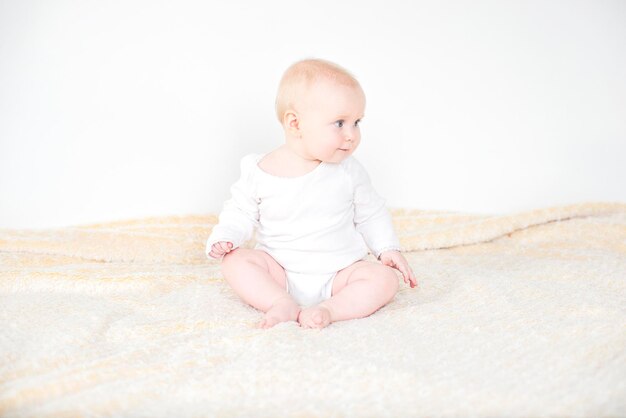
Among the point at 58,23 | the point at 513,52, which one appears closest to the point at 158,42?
the point at 58,23

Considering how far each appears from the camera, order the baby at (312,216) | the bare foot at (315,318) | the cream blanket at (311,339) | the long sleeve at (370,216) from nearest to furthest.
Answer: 1. the cream blanket at (311,339)
2. the bare foot at (315,318)
3. the baby at (312,216)
4. the long sleeve at (370,216)

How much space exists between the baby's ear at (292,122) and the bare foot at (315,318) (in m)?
0.37

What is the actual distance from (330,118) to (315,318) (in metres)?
0.38

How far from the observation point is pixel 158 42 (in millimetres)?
2039

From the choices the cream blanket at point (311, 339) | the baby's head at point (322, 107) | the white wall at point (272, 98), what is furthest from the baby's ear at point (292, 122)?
the white wall at point (272, 98)

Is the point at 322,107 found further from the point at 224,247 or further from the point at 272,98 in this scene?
the point at 272,98

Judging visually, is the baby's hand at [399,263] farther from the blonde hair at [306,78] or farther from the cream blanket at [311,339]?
the blonde hair at [306,78]

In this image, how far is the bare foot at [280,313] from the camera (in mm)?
1195

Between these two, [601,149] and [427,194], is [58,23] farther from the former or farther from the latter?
[601,149]

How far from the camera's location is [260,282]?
4.29ft

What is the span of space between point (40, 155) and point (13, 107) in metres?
0.15

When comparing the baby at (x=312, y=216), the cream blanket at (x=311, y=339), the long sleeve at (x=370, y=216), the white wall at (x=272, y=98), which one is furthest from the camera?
the white wall at (x=272, y=98)

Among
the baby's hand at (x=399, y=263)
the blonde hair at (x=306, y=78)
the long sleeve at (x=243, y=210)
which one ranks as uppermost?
the blonde hair at (x=306, y=78)

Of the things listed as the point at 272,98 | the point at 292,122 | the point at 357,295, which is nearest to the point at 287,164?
the point at 292,122
